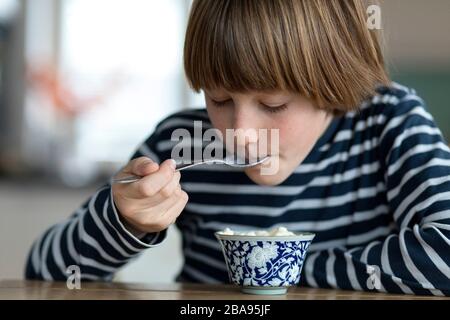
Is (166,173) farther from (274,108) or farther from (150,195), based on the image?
(274,108)

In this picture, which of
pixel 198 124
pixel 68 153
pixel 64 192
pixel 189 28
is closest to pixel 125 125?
pixel 68 153

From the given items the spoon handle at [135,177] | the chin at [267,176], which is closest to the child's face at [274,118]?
the chin at [267,176]

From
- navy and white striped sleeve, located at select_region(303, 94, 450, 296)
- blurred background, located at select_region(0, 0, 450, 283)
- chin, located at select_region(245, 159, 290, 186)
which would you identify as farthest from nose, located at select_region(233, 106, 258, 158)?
blurred background, located at select_region(0, 0, 450, 283)

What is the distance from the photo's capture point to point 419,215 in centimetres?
105

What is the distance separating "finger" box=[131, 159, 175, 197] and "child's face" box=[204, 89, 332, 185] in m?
0.14

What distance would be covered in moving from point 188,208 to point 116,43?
2.64m

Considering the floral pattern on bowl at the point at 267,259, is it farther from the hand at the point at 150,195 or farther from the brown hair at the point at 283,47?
the brown hair at the point at 283,47

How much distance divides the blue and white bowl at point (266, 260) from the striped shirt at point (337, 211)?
13 centimetres

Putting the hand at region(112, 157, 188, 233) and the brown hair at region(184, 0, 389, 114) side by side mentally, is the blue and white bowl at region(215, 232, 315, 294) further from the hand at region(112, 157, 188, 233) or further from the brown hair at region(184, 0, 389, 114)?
the brown hair at region(184, 0, 389, 114)

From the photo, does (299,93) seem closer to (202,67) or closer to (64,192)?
(202,67)

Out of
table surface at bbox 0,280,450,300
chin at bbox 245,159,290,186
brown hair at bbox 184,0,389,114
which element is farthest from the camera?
chin at bbox 245,159,290,186

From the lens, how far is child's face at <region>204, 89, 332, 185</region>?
101cm

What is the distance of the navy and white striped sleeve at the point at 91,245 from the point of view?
1.07 meters

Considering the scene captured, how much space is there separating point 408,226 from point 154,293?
0.41m
